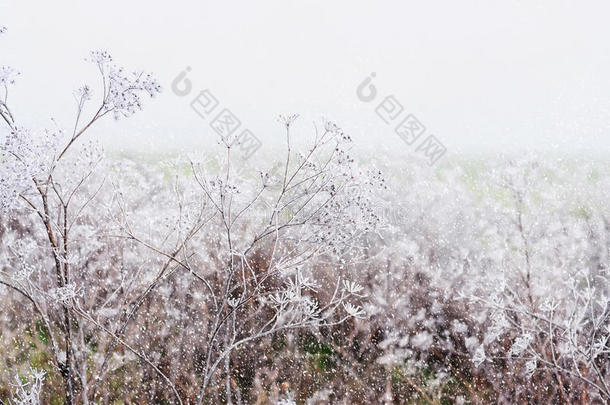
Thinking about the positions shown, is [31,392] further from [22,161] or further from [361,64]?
[361,64]

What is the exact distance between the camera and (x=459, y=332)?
26.5 feet

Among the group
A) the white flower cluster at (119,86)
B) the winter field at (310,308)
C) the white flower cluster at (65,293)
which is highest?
the white flower cluster at (119,86)

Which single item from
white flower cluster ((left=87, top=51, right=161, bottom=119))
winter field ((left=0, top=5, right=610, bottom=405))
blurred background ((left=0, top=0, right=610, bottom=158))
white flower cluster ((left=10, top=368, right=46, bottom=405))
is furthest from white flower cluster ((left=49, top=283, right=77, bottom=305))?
blurred background ((left=0, top=0, right=610, bottom=158))

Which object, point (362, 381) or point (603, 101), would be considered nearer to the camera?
point (362, 381)

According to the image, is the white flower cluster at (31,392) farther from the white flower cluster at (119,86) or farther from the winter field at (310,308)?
the white flower cluster at (119,86)

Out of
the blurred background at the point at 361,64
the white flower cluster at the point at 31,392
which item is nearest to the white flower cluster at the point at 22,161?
the white flower cluster at the point at 31,392

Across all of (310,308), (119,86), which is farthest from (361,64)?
(119,86)

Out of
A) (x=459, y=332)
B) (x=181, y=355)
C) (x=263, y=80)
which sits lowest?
(x=459, y=332)

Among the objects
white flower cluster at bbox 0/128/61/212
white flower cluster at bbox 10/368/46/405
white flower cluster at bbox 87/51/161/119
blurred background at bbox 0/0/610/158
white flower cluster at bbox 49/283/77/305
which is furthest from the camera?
blurred background at bbox 0/0/610/158

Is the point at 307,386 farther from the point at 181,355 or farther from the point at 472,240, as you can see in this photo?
the point at 472,240

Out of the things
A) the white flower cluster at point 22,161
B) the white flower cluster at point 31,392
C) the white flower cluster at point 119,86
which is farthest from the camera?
the white flower cluster at point 31,392

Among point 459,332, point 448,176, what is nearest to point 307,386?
point 459,332

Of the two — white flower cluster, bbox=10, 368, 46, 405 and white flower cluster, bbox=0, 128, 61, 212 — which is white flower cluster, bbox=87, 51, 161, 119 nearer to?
white flower cluster, bbox=0, 128, 61, 212

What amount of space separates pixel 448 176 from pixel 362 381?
5666 mm
